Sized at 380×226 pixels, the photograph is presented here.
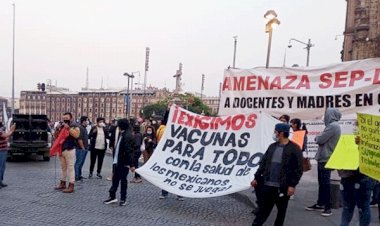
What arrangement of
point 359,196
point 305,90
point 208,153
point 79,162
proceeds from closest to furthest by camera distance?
point 359,196 < point 208,153 < point 305,90 < point 79,162

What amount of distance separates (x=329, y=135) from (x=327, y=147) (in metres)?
0.27

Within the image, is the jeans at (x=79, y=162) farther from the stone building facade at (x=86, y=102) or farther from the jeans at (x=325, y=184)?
the stone building facade at (x=86, y=102)

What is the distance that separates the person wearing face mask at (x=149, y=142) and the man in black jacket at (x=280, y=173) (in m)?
7.05

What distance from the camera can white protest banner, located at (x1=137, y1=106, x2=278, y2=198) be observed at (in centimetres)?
794

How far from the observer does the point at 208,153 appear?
8.63m

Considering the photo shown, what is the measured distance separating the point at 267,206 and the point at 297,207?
2460mm

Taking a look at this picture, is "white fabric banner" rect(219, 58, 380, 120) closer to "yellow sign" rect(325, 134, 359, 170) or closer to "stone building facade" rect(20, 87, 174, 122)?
"yellow sign" rect(325, 134, 359, 170)

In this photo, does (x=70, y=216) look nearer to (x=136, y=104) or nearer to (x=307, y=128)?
(x=307, y=128)

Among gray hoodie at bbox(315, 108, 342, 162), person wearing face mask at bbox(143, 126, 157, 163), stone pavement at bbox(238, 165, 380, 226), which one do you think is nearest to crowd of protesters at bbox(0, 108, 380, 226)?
gray hoodie at bbox(315, 108, 342, 162)

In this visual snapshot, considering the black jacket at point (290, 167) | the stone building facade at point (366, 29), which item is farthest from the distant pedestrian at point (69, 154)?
the stone building facade at point (366, 29)

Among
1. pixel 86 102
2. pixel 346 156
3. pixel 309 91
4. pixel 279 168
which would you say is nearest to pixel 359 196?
pixel 346 156

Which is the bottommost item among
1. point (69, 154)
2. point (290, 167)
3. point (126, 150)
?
point (69, 154)

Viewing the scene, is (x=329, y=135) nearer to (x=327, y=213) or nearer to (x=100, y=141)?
(x=327, y=213)

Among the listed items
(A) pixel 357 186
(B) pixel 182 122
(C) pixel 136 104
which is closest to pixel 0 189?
(B) pixel 182 122
